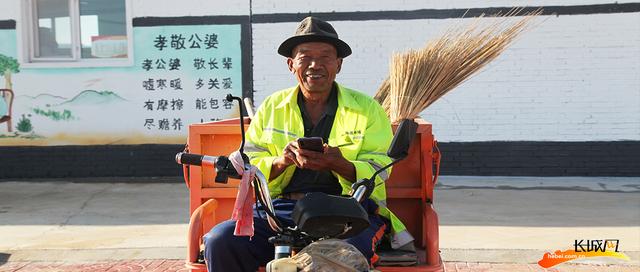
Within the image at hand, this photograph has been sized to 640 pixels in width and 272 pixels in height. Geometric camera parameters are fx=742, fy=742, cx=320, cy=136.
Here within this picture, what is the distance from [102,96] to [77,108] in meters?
0.37

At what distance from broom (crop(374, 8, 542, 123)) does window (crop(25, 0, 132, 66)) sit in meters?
5.51

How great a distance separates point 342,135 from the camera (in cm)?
351

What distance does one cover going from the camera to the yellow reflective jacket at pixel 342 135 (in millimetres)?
3441

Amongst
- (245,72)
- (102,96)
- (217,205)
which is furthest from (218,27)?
(217,205)

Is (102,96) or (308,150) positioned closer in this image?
(308,150)

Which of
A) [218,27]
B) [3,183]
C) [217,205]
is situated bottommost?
[3,183]

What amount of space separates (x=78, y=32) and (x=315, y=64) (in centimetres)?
718

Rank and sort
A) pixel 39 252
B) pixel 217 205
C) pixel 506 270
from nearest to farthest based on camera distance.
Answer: pixel 217 205 < pixel 506 270 < pixel 39 252

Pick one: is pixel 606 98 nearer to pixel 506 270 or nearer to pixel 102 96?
pixel 506 270

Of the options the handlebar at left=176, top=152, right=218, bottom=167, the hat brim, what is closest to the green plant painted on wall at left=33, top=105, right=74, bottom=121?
the hat brim

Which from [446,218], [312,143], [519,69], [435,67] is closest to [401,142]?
[312,143]

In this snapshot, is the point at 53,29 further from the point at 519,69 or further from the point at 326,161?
the point at 326,161

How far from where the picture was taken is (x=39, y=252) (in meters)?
5.93

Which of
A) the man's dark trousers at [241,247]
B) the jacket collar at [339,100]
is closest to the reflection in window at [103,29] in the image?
the jacket collar at [339,100]
